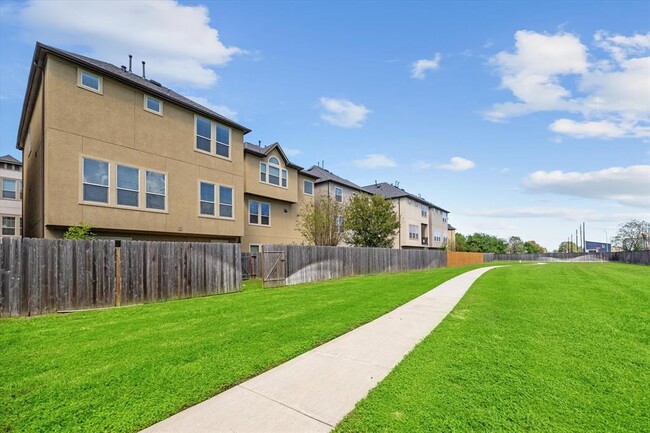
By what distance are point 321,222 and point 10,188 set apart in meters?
25.9

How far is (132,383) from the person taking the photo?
13.1ft

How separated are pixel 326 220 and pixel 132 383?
68.5ft

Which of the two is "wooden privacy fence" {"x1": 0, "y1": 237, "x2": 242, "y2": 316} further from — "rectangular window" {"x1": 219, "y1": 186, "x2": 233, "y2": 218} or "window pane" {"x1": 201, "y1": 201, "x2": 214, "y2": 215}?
"rectangular window" {"x1": 219, "y1": 186, "x2": 233, "y2": 218}

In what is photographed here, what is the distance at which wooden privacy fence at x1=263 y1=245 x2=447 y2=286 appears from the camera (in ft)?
50.4

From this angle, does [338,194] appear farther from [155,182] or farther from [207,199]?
[155,182]

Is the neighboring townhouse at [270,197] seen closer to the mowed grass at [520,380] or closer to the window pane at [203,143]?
the window pane at [203,143]

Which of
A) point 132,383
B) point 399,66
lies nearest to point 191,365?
point 132,383

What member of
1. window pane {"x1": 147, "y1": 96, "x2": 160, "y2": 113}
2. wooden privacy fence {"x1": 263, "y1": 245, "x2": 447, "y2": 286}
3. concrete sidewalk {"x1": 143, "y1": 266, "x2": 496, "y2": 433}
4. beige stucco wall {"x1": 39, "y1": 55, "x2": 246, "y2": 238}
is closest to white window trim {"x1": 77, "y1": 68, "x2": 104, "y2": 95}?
beige stucco wall {"x1": 39, "y1": 55, "x2": 246, "y2": 238}

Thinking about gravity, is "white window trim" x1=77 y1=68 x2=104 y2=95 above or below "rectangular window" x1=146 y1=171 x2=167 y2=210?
above

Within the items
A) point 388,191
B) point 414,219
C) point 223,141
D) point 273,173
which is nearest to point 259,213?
point 273,173

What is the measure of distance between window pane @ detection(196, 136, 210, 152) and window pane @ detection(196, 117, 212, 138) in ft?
0.72

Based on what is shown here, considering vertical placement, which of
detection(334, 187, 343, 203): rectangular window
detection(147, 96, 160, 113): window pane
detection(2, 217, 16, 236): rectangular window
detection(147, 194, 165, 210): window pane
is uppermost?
detection(147, 96, 160, 113): window pane

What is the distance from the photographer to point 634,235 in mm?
69312

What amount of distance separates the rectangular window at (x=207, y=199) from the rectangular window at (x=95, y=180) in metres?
4.48
